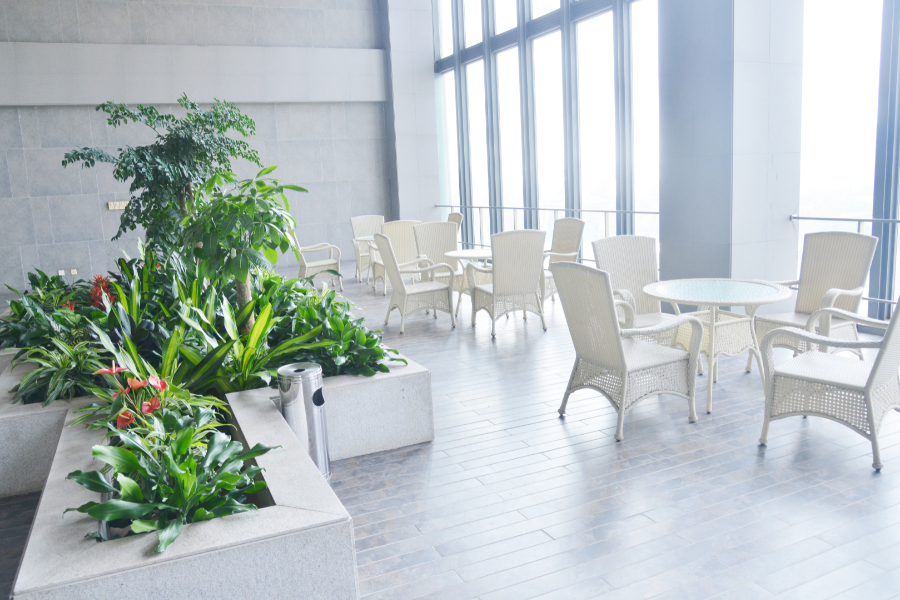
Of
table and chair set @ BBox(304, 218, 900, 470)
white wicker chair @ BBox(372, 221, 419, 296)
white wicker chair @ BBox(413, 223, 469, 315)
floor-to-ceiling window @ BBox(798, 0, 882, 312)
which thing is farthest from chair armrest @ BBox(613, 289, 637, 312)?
white wicker chair @ BBox(372, 221, 419, 296)

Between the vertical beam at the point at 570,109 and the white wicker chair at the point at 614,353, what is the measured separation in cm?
531

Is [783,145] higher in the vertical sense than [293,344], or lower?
higher

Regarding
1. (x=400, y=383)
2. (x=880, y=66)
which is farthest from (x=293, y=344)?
(x=880, y=66)

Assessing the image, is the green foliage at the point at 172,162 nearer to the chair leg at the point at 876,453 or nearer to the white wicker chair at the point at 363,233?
the chair leg at the point at 876,453

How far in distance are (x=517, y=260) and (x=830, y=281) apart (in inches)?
→ 101

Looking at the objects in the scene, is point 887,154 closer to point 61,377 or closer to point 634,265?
point 634,265

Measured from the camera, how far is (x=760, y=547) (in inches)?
98.7

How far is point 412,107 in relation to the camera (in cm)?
1226

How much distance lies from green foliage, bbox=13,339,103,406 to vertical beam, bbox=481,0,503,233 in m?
8.17

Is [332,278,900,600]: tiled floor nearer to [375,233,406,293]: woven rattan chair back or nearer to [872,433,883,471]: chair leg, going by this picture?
[872,433,883,471]: chair leg

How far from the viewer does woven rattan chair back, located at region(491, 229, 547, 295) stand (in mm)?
6086

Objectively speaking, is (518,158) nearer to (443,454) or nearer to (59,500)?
(443,454)

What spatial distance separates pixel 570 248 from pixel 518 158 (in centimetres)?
358

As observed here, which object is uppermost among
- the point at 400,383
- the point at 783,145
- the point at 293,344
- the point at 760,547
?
the point at 783,145
